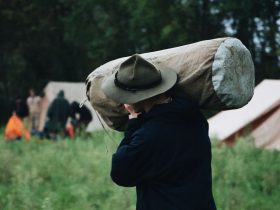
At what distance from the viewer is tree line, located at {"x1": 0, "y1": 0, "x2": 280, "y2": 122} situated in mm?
23297

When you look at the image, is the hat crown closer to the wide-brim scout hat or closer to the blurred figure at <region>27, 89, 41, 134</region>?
the wide-brim scout hat

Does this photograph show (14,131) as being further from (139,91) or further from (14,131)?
(139,91)

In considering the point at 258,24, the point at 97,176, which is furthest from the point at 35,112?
the point at 97,176

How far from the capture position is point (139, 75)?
312 centimetres

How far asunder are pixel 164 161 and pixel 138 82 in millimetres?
425

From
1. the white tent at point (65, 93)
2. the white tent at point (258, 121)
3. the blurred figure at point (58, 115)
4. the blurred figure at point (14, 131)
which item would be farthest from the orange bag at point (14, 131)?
the white tent at point (65, 93)

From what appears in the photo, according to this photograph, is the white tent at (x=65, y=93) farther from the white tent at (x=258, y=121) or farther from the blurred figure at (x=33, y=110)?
the white tent at (x=258, y=121)

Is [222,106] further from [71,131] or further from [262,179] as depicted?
[71,131]

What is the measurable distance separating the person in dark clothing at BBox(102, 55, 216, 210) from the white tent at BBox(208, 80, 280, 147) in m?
8.13

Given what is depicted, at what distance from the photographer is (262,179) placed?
7.93 m

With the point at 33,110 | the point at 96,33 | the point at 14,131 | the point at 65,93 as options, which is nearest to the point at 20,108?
the point at 33,110

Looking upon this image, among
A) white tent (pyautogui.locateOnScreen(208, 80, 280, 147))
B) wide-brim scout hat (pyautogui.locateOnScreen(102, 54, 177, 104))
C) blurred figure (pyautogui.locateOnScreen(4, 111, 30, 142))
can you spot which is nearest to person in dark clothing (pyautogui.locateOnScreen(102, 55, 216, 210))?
wide-brim scout hat (pyautogui.locateOnScreen(102, 54, 177, 104))

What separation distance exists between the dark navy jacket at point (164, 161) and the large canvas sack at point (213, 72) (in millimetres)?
169

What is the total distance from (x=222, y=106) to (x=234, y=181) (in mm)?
4538
